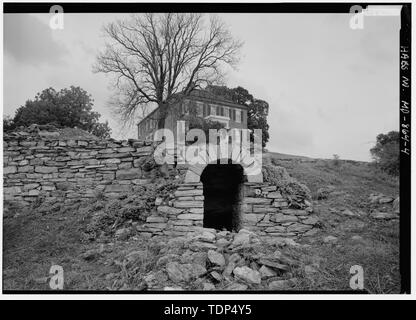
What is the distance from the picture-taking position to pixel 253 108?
4.97 metres

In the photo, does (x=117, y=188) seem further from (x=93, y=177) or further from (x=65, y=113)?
(x=65, y=113)

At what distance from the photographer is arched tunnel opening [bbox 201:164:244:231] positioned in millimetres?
5617

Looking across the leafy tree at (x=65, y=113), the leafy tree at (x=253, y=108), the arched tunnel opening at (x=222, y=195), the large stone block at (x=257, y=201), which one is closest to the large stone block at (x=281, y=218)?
the large stone block at (x=257, y=201)

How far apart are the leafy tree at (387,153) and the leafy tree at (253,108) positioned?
58.1 inches

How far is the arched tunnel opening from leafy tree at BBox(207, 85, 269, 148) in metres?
0.87

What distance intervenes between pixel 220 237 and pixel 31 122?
480 cm

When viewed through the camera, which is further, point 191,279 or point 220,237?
point 220,237

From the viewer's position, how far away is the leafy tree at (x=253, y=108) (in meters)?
4.45

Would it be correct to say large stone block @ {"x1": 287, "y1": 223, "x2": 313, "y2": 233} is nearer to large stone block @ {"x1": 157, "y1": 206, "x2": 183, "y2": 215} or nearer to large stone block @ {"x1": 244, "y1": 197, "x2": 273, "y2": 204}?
large stone block @ {"x1": 244, "y1": 197, "x2": 273, "y2": 204}

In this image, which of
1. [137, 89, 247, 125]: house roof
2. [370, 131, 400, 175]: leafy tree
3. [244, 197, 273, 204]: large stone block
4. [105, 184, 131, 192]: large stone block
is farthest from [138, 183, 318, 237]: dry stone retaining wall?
[137, 89, 247, 125]: house roof
